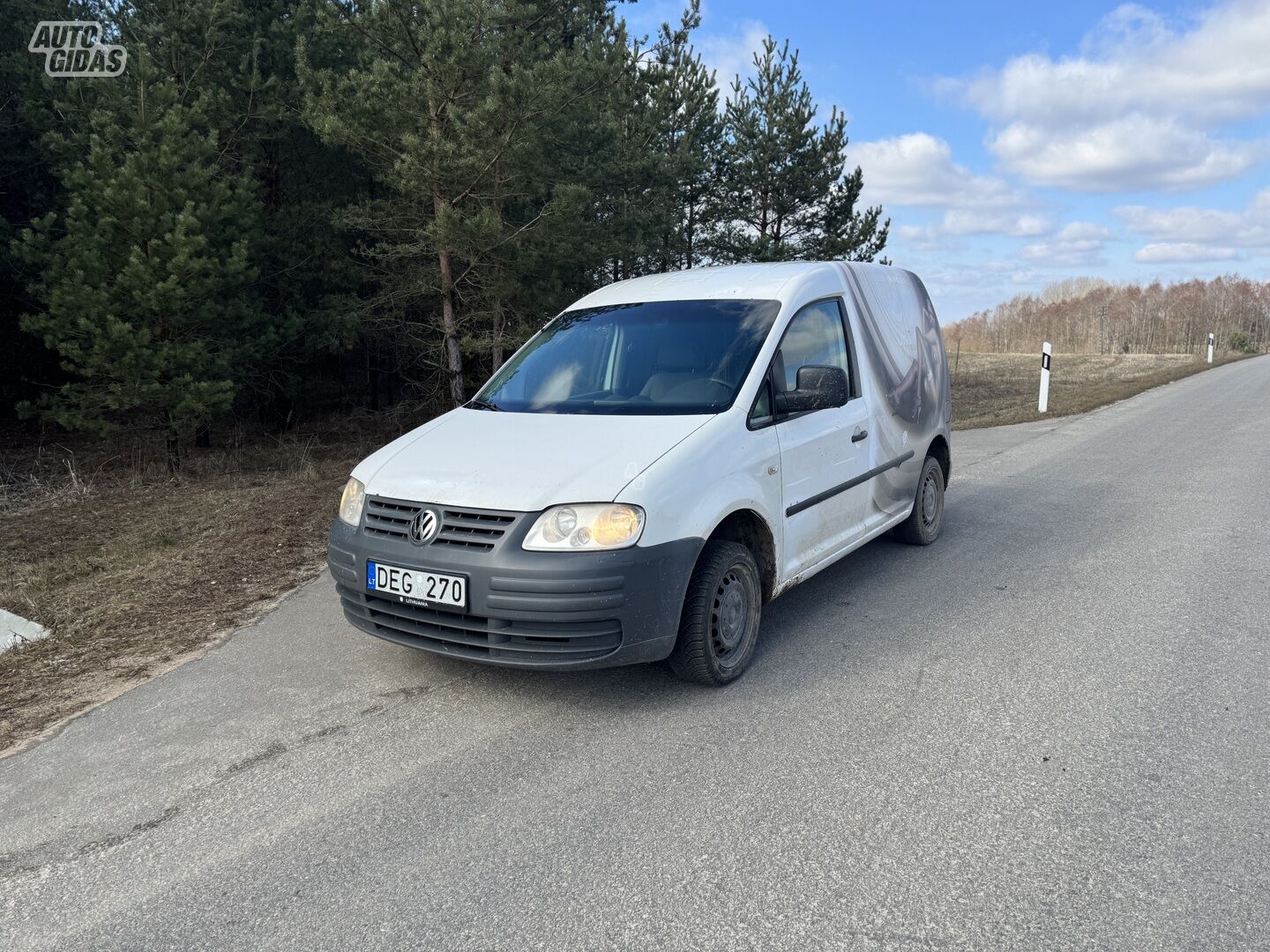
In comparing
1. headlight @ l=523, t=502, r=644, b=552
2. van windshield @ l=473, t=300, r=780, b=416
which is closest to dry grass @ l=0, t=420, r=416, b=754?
van windshield @ l=473, t=300, r=780, b=416

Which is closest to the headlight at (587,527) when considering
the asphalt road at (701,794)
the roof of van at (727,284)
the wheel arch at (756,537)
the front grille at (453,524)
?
the front grille at (453,524)

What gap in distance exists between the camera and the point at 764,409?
4.34 m

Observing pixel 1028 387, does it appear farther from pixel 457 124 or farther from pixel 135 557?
pixel 135 557

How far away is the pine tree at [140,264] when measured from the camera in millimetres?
12148

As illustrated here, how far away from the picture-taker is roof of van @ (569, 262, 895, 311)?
195 inches

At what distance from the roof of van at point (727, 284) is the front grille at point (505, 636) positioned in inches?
88.5

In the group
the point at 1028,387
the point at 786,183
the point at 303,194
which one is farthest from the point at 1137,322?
the point at 303,194

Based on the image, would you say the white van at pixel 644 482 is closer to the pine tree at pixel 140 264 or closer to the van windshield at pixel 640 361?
the van windshield at pixel 640 361

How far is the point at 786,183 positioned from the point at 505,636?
72.8ft

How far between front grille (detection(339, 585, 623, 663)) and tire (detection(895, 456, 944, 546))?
11.3 feet

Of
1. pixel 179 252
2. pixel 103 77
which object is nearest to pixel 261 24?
pixel 103 77

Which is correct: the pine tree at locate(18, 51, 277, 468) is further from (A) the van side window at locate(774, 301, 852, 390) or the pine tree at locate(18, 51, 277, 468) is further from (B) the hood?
(A) the van side window at locate(774, 301, 852, 390)

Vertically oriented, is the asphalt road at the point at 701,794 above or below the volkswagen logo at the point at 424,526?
below

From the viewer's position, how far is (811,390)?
4387 millimetres
